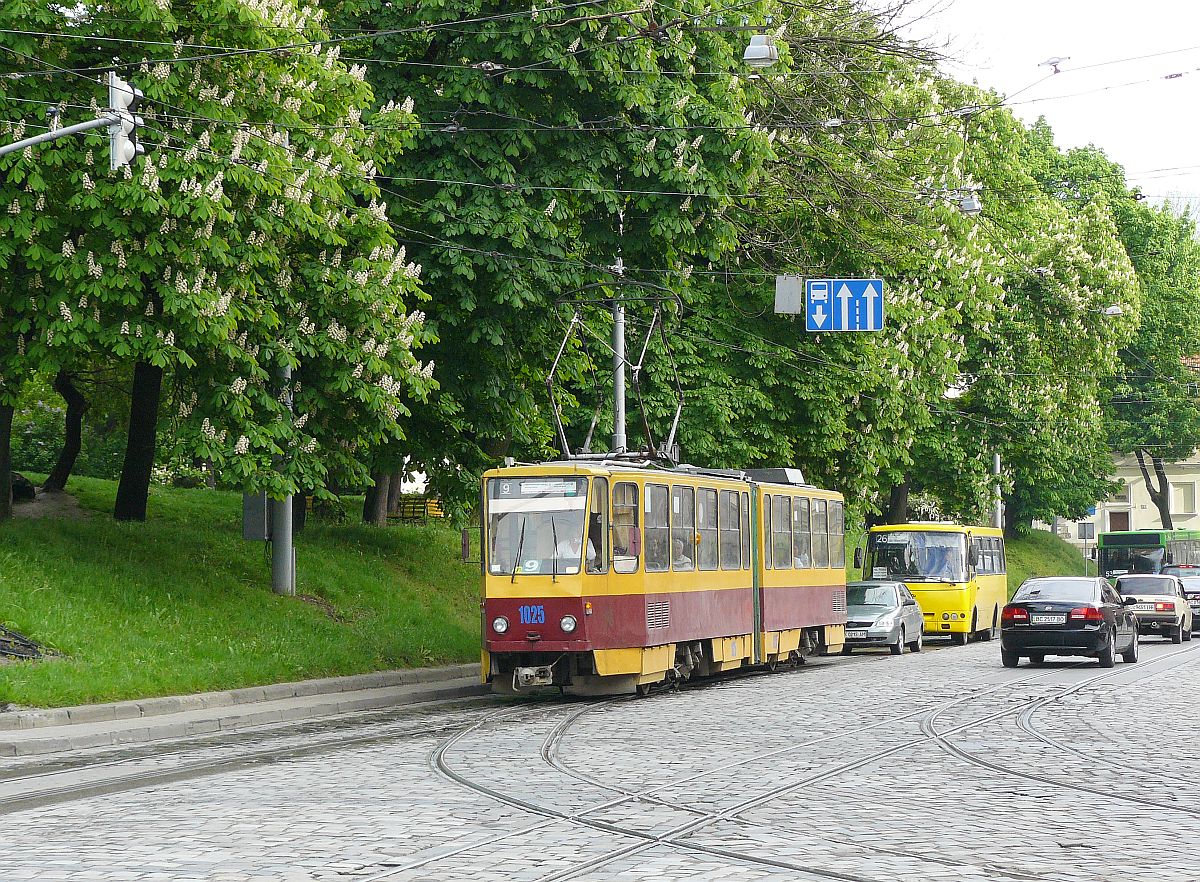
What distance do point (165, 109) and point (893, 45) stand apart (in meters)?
15.8

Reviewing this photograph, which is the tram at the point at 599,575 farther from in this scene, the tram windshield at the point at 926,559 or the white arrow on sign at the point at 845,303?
the tram windshield at the point at 926,559

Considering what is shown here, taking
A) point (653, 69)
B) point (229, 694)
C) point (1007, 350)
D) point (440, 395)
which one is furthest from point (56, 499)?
point (1007, 350)

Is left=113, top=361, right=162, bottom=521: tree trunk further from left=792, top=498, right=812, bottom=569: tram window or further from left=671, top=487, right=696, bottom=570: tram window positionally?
left=792, top=498, right=812, bottom=569: tram window

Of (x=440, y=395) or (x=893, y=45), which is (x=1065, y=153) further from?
(x=440, y=395)

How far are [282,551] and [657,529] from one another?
6.67m

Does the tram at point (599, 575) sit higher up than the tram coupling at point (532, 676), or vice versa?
the tram at point (599, 575)

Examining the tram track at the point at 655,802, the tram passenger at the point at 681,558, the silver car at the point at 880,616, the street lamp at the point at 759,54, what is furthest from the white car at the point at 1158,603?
the tram track at the point at 655,802

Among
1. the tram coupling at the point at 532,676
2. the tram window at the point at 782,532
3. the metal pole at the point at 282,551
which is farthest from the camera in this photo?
the tram window at the point at 782,532

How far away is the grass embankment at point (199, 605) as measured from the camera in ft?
65.2

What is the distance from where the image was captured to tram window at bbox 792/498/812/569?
28578 millimetres

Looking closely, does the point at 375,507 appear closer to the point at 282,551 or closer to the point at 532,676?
the point at 282,551

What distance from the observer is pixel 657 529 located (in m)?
22.5

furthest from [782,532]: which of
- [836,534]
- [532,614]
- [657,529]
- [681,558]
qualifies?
[532,614]

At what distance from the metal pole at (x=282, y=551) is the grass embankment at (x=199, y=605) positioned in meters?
0.26
